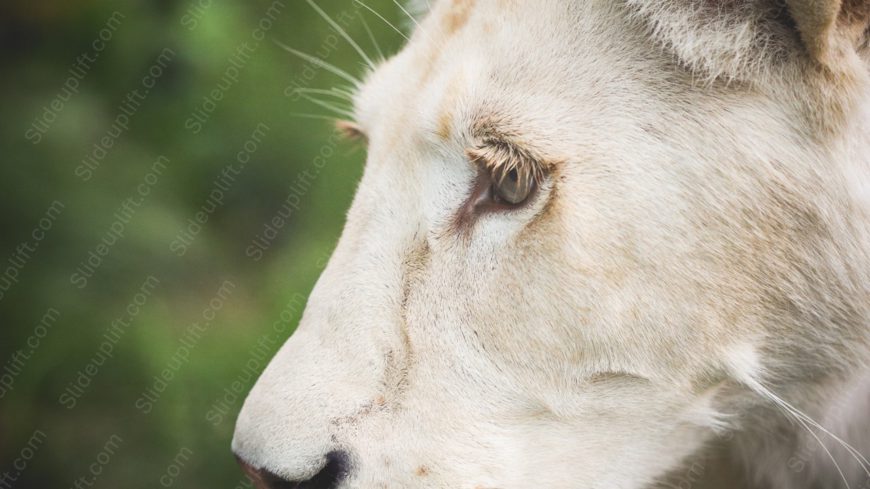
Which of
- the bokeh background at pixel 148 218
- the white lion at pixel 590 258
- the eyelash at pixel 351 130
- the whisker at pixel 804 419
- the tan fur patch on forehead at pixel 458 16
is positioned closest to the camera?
the white lion at pixel 590 258

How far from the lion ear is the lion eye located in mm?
542

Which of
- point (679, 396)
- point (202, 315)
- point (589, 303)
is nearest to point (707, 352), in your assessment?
point (679, 396)

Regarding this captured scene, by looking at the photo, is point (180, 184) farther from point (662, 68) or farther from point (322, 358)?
point (662, 68)

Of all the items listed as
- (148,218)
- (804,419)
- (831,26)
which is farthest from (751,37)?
(148,218)

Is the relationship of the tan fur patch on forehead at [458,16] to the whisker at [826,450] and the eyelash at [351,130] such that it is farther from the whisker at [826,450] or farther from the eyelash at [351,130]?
the whisker at [826,450]

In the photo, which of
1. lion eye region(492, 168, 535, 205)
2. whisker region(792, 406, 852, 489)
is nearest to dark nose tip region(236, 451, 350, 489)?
lion eye region(492, 168, 535, 205)

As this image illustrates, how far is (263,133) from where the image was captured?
4.08 m

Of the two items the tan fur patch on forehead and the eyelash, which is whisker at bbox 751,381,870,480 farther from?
the eyelash

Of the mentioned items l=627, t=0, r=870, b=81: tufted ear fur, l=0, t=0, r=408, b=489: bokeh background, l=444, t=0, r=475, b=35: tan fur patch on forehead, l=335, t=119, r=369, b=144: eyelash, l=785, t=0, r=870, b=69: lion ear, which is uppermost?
l=785, t=0, r=870, b=69: lion ear

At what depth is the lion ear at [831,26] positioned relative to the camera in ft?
4.92

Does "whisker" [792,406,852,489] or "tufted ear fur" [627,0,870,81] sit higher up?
"tufted ear fur" [627,0,870,81]

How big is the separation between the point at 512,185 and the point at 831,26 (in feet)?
2.04

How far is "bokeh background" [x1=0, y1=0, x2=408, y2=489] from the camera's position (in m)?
3.69

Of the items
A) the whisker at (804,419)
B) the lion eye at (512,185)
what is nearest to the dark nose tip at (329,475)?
the lion eye at (512,185)
